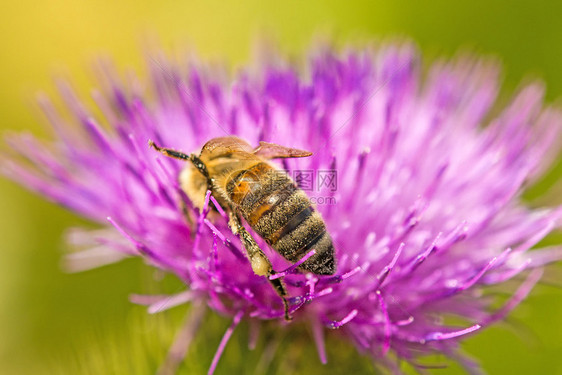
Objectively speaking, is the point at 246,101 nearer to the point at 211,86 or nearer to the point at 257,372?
the point at 211,86

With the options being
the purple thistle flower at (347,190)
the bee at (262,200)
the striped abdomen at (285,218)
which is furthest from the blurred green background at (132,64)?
the striped abdomen at (285,218)

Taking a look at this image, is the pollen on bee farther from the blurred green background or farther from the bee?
the blurred green background

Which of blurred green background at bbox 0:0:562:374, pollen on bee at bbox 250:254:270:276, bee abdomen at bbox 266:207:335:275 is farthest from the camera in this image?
blurred green background at bbox 0:0:562:374

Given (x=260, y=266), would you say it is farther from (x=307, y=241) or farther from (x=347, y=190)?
(x=347, y=190)

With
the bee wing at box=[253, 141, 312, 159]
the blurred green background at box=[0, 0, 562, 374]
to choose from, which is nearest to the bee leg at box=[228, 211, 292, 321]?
the bee wing at box=[253, 141, 312, 159]

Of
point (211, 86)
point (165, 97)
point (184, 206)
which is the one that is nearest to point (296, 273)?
point (184, 206)

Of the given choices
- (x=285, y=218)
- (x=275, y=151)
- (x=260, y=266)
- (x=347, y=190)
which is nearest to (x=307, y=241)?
(x=285, y=218)

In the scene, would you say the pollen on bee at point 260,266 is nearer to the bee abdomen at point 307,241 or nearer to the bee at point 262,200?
the bee at point 262,200
